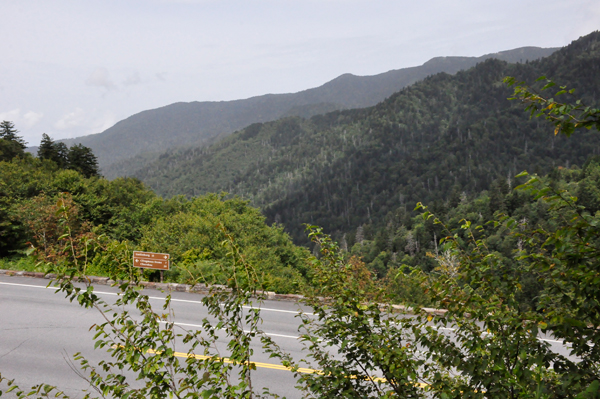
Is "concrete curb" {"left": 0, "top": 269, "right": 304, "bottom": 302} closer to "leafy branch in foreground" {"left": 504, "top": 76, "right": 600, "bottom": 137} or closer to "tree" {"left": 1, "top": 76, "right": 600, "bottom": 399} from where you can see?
"tree" {"left": 1, "top": 76, "right": 600, "bottom": 399}

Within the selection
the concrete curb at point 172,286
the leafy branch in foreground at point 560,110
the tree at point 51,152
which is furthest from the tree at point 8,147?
the leafy branch in foreground at point 560,110

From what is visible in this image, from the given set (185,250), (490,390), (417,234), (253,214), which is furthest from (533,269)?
(417,234)

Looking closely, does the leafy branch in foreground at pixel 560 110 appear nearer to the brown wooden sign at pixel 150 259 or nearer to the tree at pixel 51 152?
the brown wooden sign at pixel 150 259

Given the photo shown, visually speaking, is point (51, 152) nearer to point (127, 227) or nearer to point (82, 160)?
point (82, 160)

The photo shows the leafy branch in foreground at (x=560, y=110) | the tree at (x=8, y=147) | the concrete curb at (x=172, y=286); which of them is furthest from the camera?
the tree at (x=8, y=147)

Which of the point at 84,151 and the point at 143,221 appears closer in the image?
the point at 143,221

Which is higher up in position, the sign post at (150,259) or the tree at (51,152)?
the tree at (51,152)

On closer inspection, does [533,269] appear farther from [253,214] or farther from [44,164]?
[44,164]

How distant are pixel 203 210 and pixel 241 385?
22938mm

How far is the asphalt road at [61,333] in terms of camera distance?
21.2ft

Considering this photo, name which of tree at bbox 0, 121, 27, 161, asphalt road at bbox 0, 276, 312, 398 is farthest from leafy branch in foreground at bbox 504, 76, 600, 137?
tree at bbox 0, 121, 27, 161

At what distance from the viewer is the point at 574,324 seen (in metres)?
1.84

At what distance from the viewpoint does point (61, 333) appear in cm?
812

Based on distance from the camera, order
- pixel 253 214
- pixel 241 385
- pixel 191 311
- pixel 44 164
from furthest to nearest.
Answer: pixel 44 164 → pixel 253 214 → pixel 191 311 → pixel 241 385
